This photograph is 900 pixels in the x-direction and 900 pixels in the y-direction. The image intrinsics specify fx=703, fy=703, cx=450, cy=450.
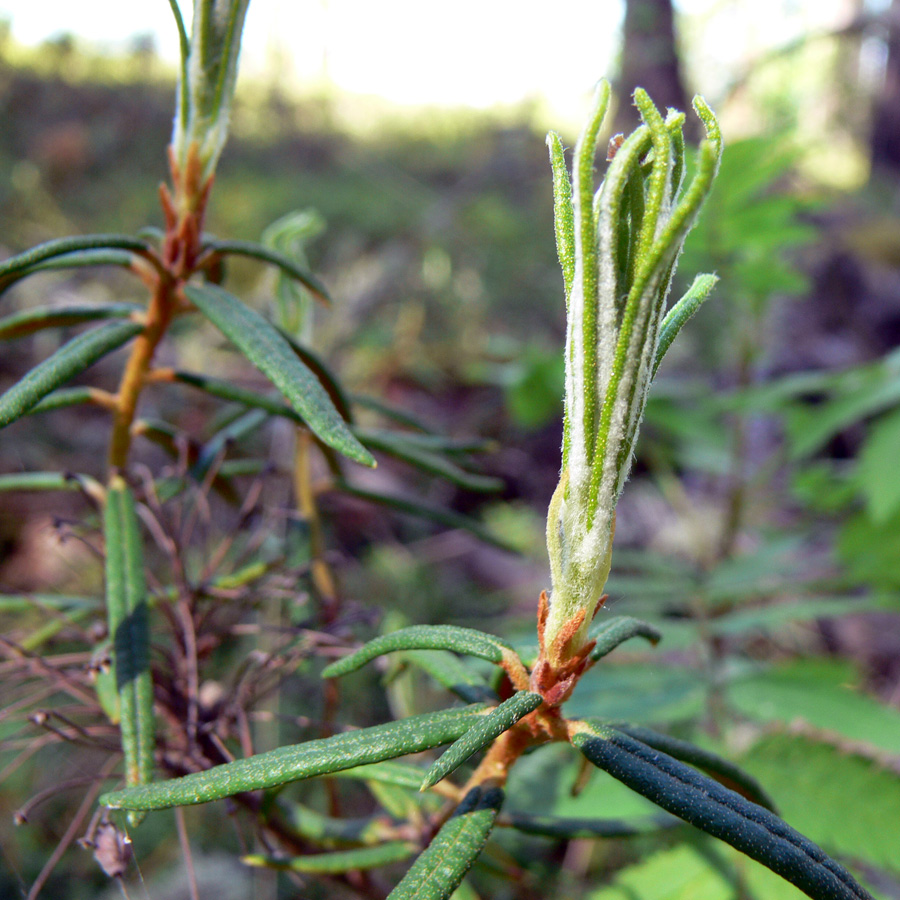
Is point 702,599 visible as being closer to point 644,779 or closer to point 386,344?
point 644,779

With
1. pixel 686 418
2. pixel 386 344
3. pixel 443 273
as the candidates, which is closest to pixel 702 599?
pixel 686 418

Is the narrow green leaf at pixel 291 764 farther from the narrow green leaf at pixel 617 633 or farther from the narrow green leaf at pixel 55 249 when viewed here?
the narrow green leaf at pixel 55 249

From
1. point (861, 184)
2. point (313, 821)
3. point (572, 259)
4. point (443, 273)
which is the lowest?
point (313, 821)

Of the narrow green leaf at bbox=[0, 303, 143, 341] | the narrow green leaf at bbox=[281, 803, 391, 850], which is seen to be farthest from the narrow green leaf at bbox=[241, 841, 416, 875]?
the narrow green leaf at bbox=[0, 303, 143, 341]

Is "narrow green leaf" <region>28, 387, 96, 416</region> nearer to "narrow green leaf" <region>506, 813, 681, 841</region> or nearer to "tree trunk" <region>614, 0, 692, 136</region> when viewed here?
"narrow green leaf" <region>506, 813, 681, 841</region>

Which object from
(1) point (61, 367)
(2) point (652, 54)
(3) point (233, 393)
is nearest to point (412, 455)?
(3) point (233, 393)

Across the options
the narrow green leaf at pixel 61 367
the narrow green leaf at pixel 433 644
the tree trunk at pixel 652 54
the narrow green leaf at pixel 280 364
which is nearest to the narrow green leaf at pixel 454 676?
the narrow green leaf at pixel 433 644
